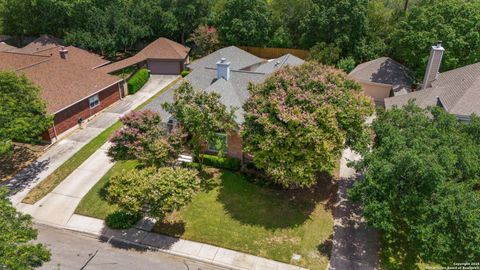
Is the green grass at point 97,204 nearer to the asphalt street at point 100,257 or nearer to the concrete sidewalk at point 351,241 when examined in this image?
the asphalt street at point 100,257

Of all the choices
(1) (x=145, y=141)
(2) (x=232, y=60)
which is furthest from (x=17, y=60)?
(1) (x=145, y=141)

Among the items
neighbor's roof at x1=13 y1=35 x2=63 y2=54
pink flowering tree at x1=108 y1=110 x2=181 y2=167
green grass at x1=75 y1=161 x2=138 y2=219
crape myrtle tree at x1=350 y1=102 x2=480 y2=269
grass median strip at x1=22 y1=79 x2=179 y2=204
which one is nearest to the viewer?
crape myrtle tree at x1=350 y1=102 x2=480 y2=269

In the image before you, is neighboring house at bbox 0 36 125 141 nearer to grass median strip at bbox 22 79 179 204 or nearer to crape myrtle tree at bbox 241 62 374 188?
grass median strip at bbox 22 79 179 204

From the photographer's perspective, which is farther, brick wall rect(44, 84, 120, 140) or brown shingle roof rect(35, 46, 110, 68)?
brown shingle roof rect(35, 46, 110, 68)

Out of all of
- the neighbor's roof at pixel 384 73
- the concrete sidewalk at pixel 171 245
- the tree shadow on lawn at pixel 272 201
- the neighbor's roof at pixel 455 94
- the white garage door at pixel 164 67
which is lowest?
the concrete sidewalk at pixel 171 245

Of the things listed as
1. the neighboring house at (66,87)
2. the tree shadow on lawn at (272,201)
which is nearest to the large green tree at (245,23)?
Result: the neighboring house at (66,87)

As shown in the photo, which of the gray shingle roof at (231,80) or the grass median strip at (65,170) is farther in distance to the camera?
the gray shingle roof at (231,80)

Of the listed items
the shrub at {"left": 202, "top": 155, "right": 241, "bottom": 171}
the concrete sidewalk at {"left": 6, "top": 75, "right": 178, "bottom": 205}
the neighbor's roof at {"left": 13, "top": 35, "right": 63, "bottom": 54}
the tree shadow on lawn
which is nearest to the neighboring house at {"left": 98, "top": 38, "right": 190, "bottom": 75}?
the concrete sidewalk at {"left": 6, "top": 75, "right": 178, "bottom": 205}
